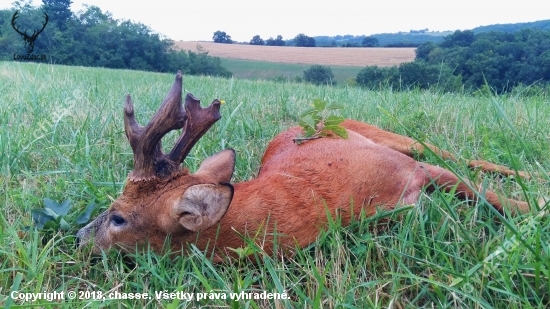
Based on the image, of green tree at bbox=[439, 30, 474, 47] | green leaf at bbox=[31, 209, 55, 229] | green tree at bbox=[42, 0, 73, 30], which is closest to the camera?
green leaf at bbox=[31, 209, 55, 229]

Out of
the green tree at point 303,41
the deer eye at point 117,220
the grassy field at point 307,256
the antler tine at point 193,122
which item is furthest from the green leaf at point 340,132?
the green tree at point 303,41

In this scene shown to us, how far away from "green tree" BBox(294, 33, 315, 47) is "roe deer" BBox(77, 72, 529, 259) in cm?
2830

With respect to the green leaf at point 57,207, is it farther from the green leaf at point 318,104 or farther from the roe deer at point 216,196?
the green leaf at point 318,104

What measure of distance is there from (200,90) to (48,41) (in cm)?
2841

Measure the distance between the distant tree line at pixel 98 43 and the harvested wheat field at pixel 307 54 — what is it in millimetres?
1231

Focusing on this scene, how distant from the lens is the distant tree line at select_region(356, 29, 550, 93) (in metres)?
6.73

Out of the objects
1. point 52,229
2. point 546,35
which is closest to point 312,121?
point 52,229

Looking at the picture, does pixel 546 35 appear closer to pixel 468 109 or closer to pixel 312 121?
pixel 468 109

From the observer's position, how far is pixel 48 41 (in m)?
31.3

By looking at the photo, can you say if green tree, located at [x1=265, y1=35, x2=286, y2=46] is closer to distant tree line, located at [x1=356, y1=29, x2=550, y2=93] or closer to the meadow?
the meadow

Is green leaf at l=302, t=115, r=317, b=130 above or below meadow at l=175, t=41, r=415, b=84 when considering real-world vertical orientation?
above

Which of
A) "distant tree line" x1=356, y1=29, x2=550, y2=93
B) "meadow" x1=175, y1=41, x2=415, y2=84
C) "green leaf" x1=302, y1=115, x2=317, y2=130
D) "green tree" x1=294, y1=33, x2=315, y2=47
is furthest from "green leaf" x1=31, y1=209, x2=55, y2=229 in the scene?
"green tree" x1=294, y1=33, x2=315, y2=47

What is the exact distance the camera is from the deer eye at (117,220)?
7.02ft

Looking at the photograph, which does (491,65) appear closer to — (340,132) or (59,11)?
(340,132)
